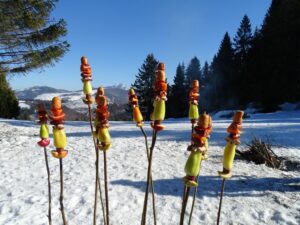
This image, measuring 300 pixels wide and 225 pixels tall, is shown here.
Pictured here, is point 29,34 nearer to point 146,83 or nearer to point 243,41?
point 146,83

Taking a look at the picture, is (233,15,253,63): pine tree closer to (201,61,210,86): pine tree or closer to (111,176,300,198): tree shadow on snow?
(201,61,210,86): pine tree

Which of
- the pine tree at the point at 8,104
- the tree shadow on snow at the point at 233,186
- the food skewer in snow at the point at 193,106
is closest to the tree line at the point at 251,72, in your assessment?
the pine tree at the point at 8,104

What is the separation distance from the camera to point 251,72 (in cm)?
3559

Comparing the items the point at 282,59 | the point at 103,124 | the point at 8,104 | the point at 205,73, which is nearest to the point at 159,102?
the point at 103,124

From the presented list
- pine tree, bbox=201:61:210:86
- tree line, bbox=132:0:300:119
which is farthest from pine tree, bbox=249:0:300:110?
pine tree, bbox=201:61:210:86

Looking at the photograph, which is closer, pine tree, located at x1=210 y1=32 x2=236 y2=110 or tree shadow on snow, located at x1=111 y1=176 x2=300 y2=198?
tree shadow on snow, located at x1=111 y1=176 x2=300 y2=198

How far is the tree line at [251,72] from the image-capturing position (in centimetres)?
2847

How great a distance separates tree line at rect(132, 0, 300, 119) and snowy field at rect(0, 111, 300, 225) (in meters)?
16.7

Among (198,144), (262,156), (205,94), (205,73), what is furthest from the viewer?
(205,73)

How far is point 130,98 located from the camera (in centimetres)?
165

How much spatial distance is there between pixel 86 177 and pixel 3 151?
390 cm

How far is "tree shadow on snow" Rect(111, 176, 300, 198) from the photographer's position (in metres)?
5.69

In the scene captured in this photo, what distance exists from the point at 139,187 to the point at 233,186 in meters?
1.83

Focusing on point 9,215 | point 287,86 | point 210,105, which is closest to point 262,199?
point 9,215
